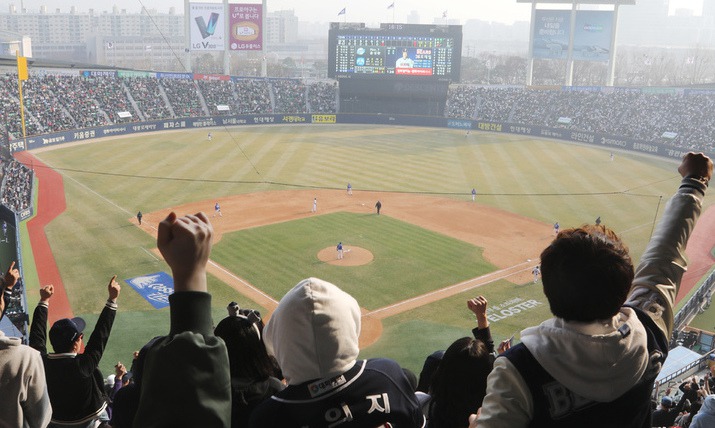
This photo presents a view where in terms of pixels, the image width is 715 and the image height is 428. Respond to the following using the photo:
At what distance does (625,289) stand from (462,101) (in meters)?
78.8

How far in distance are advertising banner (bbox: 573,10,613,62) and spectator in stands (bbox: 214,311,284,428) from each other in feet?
261

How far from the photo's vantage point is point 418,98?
7450cm

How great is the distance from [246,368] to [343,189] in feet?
126

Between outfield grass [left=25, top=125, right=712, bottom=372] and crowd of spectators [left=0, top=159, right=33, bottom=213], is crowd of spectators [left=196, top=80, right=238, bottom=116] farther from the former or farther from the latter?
crowd of spectators [left=0, top=159, right=33, bottom=213]

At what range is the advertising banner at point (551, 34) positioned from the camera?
7656 cm

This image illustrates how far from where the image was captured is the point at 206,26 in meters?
73.8

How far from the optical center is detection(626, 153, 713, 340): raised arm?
3.26 metres

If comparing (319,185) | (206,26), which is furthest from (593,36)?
(319,185)

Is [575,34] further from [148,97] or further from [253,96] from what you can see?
[148,97]

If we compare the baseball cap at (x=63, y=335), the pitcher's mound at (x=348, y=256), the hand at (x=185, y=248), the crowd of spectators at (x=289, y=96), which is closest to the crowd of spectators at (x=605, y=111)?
the crowd of spectators at (x=289, y=96)

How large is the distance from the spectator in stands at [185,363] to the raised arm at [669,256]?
7.04 feet

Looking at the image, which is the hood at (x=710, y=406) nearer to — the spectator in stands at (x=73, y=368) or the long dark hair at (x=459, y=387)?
the long dark hair at (x=459, y=387)

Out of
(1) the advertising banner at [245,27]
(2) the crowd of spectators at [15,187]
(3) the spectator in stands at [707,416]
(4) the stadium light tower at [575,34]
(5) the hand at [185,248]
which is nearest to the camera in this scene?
(5) the hand at [185,248]

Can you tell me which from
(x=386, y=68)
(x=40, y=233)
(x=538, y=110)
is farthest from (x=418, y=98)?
(x=40, y=233)
